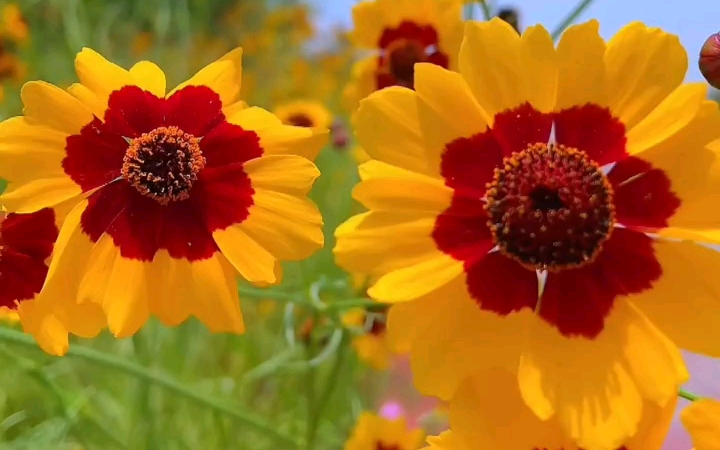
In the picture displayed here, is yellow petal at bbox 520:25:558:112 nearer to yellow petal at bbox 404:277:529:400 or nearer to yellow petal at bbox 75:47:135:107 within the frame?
yellow petal at bbox 404:277:529:400

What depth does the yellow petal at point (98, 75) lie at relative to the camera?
0.60m

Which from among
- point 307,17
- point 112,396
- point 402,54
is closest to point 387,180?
point 402,54

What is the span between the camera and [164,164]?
0.60m

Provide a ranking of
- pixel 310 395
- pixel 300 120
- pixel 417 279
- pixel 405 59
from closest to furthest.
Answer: pixel 417 279 → pixel 405 59 → pixel 310 395 → pixel 300 120

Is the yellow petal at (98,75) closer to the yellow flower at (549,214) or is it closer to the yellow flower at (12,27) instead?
the yellow flower at (549,214)

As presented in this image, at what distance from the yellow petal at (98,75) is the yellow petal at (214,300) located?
150 millimetres

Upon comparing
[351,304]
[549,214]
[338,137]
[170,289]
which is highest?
[549,214]

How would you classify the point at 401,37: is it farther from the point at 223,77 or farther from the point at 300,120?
the point at 300,120

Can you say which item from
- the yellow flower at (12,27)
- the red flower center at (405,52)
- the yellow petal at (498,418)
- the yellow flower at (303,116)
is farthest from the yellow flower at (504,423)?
the yellow flower at (12,27)

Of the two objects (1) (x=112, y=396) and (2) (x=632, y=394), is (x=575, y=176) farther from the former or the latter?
(1) (x=112, y=396)

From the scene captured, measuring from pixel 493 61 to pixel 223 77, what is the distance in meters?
0.21

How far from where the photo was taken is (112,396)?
1.71 meters

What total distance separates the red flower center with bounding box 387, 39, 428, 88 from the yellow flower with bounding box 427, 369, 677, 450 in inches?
17.8

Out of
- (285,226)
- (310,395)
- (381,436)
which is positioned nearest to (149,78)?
(285,226)
